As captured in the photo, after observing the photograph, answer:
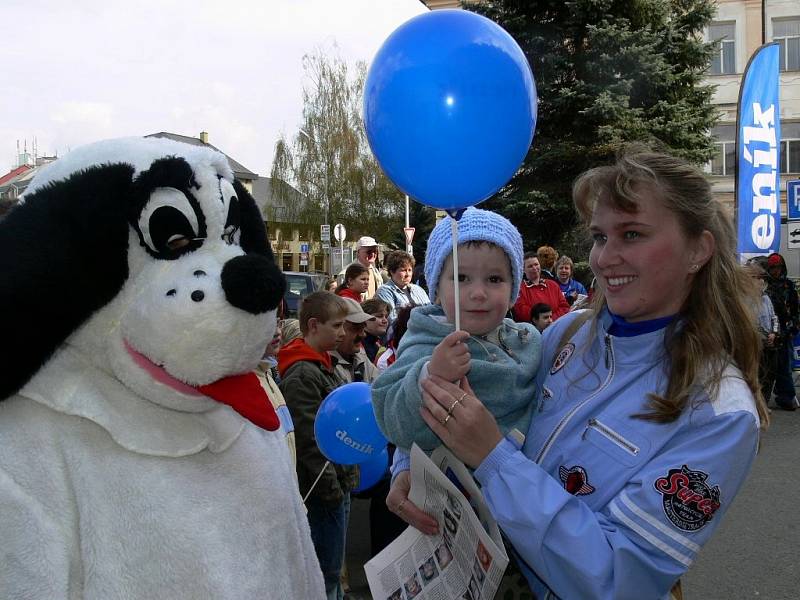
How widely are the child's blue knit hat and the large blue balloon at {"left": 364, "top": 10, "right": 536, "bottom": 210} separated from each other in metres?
0.21

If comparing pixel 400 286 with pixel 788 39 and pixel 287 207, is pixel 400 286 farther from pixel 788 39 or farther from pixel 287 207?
pixel 788 39

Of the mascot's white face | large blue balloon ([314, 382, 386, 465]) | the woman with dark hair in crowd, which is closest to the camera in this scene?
the mascot's white face

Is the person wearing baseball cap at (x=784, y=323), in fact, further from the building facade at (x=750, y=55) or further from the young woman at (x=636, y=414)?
the building facade at (x=750, y=55)

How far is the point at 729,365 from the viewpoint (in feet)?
5.05

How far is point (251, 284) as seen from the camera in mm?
1404

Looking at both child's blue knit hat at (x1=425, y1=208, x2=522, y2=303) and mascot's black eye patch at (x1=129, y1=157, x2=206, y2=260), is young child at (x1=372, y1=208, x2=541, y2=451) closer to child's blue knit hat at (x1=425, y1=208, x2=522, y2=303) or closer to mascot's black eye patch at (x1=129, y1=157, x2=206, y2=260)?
child's blue knit hat at (x1=425, y1=208, x2=522, y2=303)

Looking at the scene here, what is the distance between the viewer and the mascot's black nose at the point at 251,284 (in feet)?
4.58

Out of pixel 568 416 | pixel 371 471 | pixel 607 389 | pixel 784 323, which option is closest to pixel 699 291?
pixel 607 389

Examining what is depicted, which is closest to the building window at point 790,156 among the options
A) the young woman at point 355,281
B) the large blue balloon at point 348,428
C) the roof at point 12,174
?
the young woman at point 355,281

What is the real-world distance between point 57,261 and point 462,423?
0.89m

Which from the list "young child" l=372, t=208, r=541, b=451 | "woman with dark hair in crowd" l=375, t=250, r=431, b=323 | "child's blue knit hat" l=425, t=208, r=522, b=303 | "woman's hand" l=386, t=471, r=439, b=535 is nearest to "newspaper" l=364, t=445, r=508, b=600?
"woman's hand" l=386, t=471, r=439, b=535

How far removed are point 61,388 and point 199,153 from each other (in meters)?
0.60

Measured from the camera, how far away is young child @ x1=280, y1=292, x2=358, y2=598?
3.52 metres

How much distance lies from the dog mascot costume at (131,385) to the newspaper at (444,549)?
36 centimetres
